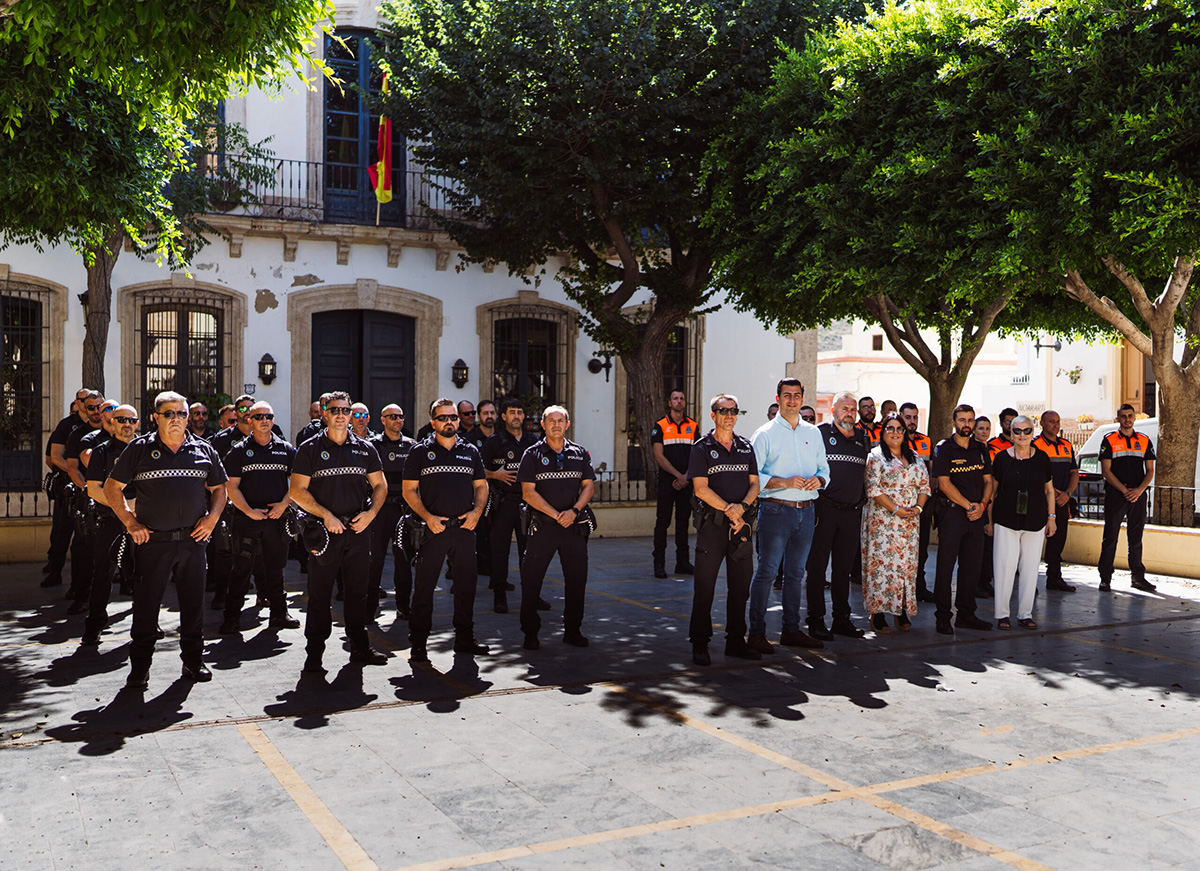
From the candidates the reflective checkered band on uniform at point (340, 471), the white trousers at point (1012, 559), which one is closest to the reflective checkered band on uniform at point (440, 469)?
the reflective checkered band on uniform at point (340, 471)

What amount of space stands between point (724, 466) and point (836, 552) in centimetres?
174

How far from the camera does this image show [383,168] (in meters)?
17.5

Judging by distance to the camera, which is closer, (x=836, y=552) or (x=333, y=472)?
(x=333, y=472)

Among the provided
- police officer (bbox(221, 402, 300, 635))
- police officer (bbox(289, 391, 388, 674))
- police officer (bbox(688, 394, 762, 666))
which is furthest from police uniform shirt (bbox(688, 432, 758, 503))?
police officer (bbox(221, 402, 300, 635))

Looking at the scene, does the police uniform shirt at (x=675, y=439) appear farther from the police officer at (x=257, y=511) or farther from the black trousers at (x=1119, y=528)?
the police officer at (x=257, y=511)

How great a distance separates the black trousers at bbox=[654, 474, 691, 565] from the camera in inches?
481

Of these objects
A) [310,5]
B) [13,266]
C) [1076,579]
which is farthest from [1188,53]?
[13,266]

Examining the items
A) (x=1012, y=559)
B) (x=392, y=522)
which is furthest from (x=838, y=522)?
(x=392, y=522)

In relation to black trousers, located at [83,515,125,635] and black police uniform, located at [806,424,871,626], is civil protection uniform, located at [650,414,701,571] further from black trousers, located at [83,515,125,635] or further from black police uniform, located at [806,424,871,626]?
black trousers, located at [83,515,125,635]

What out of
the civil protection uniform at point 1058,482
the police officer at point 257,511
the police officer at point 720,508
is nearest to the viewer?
the police officer at point 720,508

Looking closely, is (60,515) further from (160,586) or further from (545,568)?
(545,568)

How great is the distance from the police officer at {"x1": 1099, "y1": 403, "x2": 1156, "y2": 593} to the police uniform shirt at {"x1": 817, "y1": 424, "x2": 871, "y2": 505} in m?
4.39

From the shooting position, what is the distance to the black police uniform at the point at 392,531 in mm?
9117

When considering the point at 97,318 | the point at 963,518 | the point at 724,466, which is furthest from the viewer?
the point at 97,318
